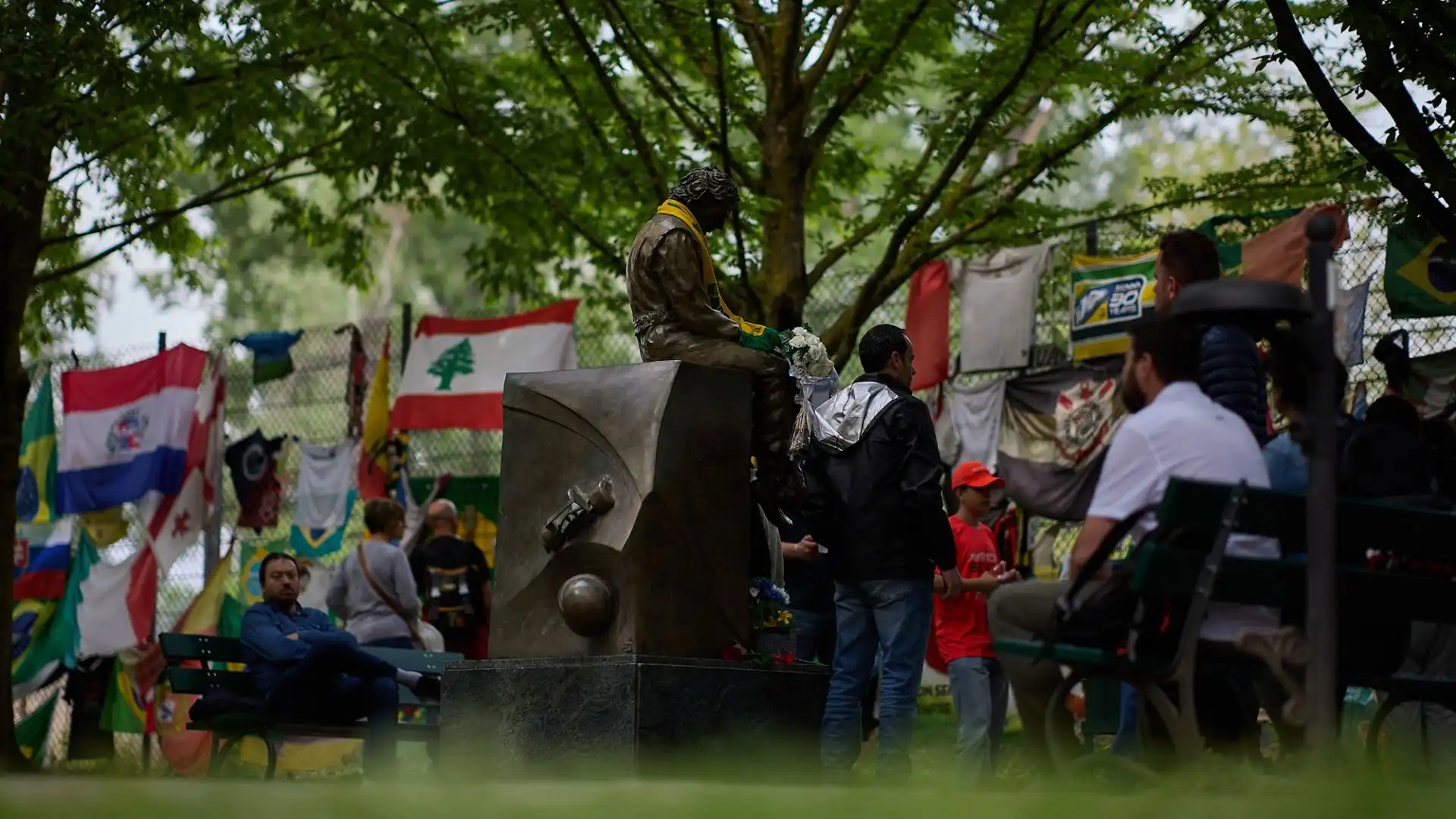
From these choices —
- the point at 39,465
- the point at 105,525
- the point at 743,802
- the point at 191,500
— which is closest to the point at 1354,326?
the point at 743,802

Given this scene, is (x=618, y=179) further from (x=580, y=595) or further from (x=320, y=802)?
(x=320, y=802)

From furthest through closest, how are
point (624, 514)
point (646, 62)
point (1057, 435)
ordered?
point (646, 62)
point (1057, 435)
point (624, 514)

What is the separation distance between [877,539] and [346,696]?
11.5ft

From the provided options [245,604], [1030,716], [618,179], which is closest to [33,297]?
[245,604]

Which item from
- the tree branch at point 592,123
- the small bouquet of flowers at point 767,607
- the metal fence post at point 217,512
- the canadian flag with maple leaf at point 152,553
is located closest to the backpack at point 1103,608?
the small bouquet of flowers at point 767,607

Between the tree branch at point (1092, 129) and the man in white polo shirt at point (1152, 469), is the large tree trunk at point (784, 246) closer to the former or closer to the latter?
the tree branch at point (1092, 129)

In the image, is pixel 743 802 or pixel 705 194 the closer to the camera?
pixel 743 802

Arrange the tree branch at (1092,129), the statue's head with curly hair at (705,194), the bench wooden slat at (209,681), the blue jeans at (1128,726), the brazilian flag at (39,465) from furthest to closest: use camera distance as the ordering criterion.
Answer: the brazilian flag at (39,465), the tree branch at (1092,129), the bench wooden slat at (209,681), the statue's head with curly hair at (705,194), the blue jeans at (1128,726)

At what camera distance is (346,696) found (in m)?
10.9

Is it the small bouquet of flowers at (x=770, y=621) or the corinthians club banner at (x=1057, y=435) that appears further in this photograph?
the corinthians club banner at (x=1057, y=435)

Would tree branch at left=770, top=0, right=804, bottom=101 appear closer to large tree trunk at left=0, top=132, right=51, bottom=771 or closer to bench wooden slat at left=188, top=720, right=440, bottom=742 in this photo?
bench wooden slat at left=188, top=720, right=440, bottom=742

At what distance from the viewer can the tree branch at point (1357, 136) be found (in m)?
8.81

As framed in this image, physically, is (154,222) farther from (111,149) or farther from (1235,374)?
(1235,374)

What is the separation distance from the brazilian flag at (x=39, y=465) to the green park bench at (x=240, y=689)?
24.4ft
